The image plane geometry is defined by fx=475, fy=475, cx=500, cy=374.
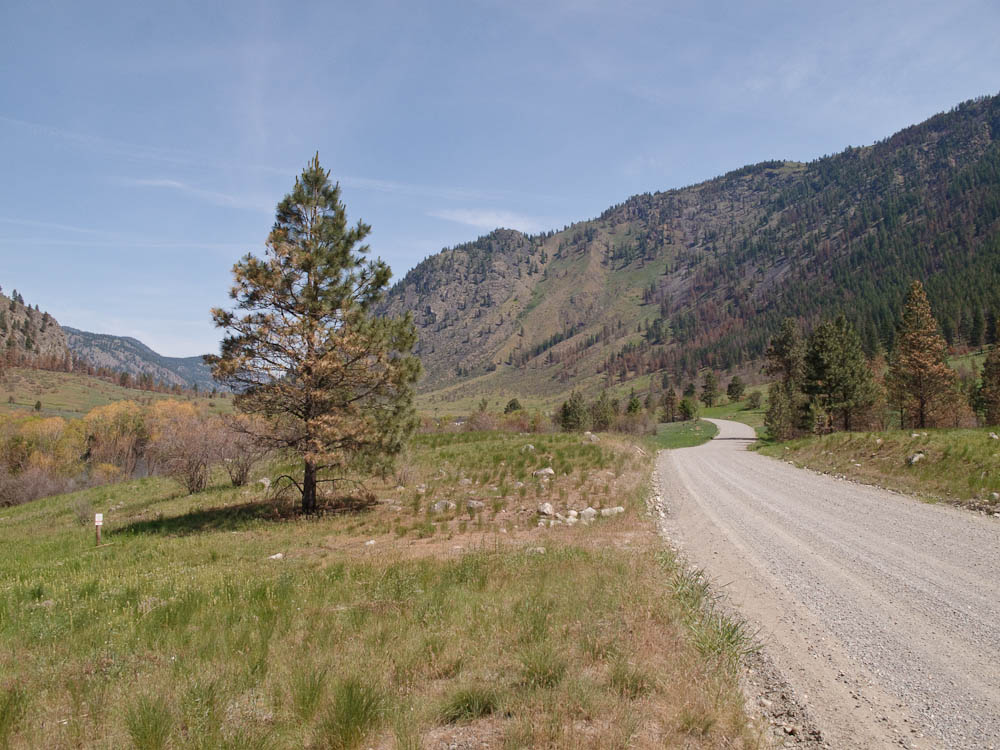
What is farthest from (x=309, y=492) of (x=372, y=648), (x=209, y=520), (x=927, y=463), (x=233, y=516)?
(x=927, y=463)

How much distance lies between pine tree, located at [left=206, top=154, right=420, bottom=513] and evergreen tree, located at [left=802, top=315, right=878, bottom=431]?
126ft

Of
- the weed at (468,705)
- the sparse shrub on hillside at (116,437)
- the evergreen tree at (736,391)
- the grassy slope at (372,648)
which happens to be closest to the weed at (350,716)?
the grassy slope at (372,648)

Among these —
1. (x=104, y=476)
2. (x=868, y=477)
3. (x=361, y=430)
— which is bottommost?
(x=104, y=476)

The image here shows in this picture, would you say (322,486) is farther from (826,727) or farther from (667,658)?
(826,727)

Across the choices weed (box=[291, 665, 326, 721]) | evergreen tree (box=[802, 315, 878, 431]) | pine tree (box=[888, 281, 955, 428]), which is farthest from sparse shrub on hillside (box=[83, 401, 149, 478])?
pine tree (box=[888, 281, 955, 428])

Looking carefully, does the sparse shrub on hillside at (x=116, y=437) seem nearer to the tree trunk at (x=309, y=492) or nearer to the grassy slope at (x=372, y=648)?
the tree trunk at (x=309, y=492)

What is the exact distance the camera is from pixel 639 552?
9.71 m

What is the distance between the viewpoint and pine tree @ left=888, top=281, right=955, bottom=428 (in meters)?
37.8

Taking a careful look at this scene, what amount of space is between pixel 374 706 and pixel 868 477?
68.1ft

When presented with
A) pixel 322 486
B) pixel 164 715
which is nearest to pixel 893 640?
pixel 164 715

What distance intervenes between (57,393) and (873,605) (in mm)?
204479

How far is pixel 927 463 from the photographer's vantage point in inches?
628

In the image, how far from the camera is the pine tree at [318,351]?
613 inches

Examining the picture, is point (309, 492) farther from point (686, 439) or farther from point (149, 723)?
point (686, 439)
